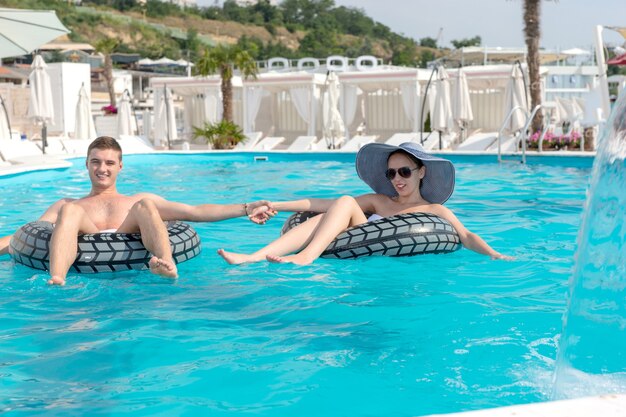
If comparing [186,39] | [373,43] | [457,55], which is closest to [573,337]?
[457,55]

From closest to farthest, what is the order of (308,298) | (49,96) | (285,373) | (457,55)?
(285,373)
(308,298)
(49,96)
(457,55)

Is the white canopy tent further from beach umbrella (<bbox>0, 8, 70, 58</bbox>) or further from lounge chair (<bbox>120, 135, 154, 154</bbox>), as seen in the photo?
beach umbrella (<bbox>0, 8, 70, 58</bbox>)

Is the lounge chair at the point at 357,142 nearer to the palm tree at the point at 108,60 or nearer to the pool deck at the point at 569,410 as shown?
the pool deck at the point at 569,410

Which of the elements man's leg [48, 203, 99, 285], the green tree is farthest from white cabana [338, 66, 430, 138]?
the green tree

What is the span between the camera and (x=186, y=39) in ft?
307

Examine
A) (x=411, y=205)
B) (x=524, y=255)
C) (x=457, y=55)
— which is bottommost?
(x=524, y=255)

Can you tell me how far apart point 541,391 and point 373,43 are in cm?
11922

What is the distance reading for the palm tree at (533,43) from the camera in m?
19.6

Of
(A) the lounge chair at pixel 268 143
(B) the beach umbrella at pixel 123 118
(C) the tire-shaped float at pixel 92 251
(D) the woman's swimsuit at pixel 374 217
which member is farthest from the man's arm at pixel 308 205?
(B) the beach umbrella at pixel 123 118

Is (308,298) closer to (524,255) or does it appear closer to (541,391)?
(541,391)

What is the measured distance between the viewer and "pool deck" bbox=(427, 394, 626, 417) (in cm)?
151

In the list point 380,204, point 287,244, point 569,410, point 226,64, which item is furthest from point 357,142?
point 569,410

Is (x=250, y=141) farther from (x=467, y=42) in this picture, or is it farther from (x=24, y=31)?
(x=467, y=42)

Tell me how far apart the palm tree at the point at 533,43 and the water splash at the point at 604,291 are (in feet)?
58.9
